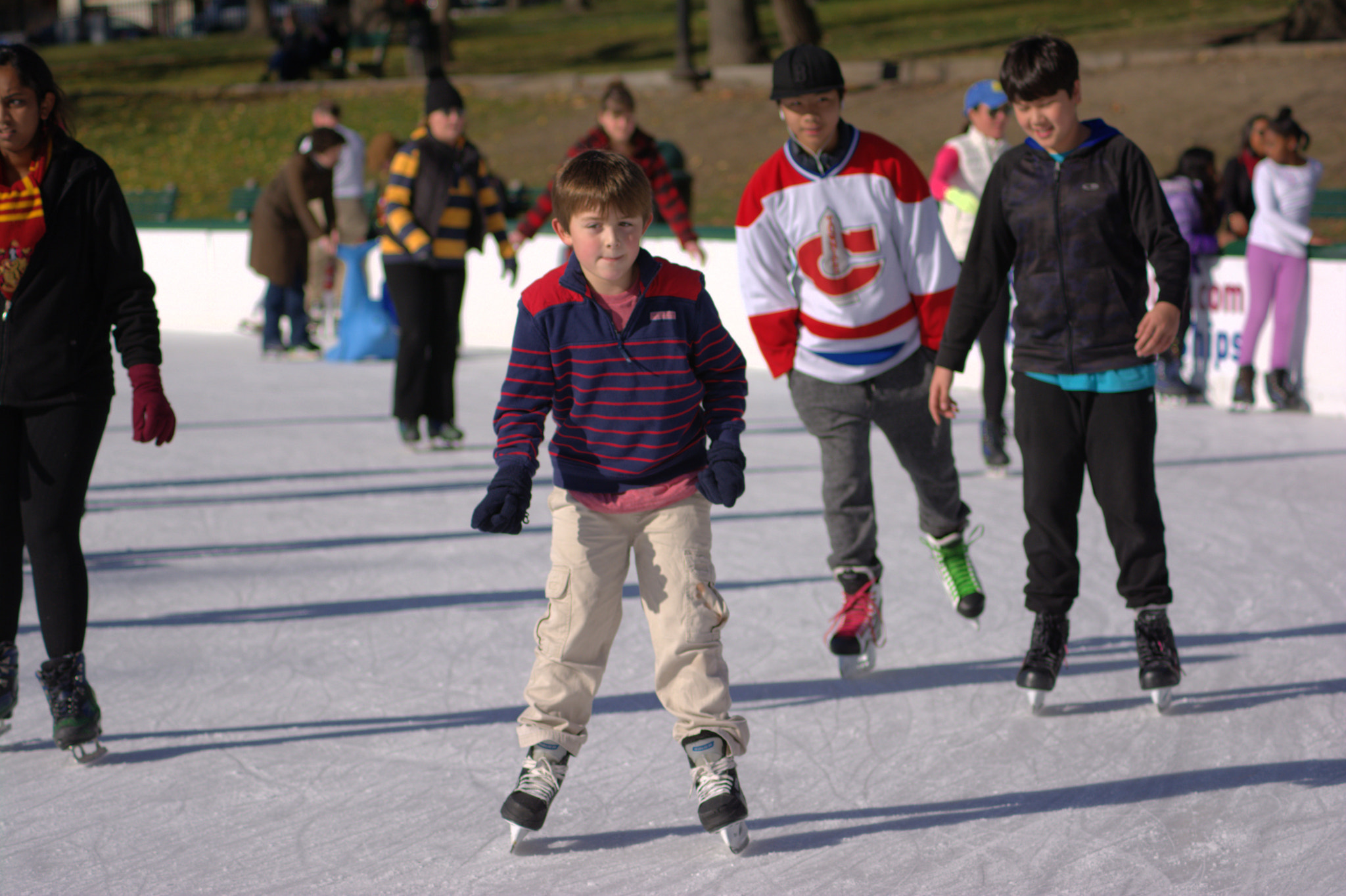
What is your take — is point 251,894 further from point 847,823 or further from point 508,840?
point 847,823

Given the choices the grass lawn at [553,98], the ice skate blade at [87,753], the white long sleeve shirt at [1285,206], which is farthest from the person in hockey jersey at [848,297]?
the grass lawn at [553,98]

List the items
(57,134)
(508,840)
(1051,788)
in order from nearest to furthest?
1. (508,840)
2. (1051,788)
3. (57,134)

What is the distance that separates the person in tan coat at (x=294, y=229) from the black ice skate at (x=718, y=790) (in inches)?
333

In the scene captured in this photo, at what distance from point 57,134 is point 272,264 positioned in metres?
7.94

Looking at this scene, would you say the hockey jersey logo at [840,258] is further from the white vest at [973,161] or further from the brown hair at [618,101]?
the brown hair at [618,101]

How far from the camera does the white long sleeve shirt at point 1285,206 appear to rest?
27.9 feet

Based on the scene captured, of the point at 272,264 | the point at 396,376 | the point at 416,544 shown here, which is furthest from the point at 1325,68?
the point at 416,544

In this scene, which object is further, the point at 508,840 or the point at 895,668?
the point at 895,668

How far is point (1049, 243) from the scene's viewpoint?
364cm

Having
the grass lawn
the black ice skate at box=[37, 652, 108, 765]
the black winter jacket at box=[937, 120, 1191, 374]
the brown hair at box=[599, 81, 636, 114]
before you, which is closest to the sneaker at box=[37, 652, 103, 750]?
the black ice skate at box=[37, 652, 108, 765]

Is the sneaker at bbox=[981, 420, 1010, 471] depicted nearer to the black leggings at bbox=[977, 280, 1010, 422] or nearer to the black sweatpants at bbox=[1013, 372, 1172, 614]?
the black leggings at bbox=[977, 280, 1010, 422]

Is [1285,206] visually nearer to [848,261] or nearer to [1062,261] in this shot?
[848,261]

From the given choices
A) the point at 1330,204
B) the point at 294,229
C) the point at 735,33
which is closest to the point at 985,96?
the point at 1330,204

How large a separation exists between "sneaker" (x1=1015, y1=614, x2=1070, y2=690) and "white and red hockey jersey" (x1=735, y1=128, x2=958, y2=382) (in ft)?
2.73
